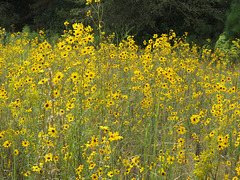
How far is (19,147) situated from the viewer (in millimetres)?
2438

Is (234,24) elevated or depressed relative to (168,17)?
depressed

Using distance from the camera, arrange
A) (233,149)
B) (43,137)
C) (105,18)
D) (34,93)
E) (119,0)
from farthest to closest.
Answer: (105,18) < (119,0) < (233,149) < (34,93) < (43,137)

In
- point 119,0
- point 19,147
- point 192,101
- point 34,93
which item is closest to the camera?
point 34,93

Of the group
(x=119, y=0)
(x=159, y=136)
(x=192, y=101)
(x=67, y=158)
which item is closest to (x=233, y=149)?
(x=159, y=136)

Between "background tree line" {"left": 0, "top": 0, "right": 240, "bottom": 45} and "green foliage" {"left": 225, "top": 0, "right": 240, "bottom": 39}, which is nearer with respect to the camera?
"green foliage" {"left": 225, "top": 0, "right": 240, "bottom": 39}

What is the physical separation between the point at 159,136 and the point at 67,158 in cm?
132

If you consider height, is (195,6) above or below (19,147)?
above

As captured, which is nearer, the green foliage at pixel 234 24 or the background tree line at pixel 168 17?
the green foliage at pixel 234 24

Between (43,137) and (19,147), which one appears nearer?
(43,137)

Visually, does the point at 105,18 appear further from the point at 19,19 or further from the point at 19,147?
the point at 19,147

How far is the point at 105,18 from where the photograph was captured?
35.2 feet

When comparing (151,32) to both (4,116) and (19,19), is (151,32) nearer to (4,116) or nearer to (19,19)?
(19,19)

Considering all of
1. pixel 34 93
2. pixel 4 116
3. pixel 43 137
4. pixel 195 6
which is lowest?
pixel 4 116

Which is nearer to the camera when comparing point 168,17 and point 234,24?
point 234,24
